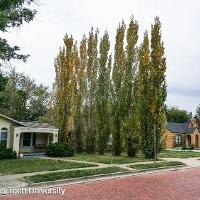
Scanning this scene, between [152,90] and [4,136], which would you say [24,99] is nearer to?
[4,136]

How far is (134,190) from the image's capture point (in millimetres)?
12695

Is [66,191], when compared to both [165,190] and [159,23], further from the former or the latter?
[159,23]

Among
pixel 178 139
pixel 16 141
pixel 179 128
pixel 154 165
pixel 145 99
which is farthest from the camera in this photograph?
pixel 179 128

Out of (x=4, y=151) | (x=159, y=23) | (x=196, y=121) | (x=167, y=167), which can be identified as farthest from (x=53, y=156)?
(x=196, y=121)

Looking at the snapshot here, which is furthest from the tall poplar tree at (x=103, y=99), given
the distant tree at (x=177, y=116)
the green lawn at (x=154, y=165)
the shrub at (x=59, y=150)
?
the distant tree at (x=177, y=116)

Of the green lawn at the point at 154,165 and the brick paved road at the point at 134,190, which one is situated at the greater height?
the green lawn at the point at 154,165

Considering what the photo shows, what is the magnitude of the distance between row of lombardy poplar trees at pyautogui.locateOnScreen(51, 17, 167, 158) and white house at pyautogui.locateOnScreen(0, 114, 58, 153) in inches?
75.4

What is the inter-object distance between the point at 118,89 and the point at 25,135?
10.7 metres

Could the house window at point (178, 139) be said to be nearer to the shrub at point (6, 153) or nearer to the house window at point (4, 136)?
the house window at point (4, 136)

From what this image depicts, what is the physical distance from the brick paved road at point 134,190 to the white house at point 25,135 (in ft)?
53.1

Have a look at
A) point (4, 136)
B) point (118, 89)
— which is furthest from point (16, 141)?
point (118, 89)

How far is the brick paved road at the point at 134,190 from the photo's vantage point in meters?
11.2

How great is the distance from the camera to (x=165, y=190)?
12.7 meters

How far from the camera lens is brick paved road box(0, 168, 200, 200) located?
1116 centimetres
